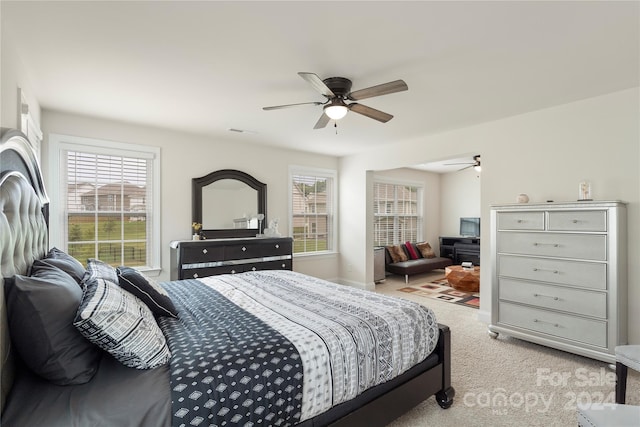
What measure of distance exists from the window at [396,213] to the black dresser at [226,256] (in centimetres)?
298

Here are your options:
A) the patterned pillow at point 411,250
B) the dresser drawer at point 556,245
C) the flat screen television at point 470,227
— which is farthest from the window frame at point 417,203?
the dresser drawer at point 556,245

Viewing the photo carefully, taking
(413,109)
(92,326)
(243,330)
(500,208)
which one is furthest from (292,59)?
(500,208)

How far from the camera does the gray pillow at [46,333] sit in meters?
1.27

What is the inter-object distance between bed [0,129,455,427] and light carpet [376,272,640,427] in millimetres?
180

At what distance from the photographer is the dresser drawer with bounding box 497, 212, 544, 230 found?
3.29 metres

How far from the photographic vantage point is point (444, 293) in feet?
18.8

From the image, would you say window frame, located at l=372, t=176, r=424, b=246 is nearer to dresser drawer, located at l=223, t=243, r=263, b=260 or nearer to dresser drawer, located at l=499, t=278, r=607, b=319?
dresser drawer, located at l=223, t=243, r=263, b=260

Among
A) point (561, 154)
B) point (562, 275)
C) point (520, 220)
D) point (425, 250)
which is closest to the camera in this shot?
point (562, 275)

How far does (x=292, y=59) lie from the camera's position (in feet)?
8.09

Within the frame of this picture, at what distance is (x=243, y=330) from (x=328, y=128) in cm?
320

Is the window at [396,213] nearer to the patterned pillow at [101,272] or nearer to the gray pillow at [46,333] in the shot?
the patterned pillow at [101,272]

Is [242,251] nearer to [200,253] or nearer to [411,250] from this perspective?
[200,253]

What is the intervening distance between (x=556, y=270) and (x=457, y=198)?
220 inches

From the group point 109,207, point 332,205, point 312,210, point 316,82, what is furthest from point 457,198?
point 109,207
